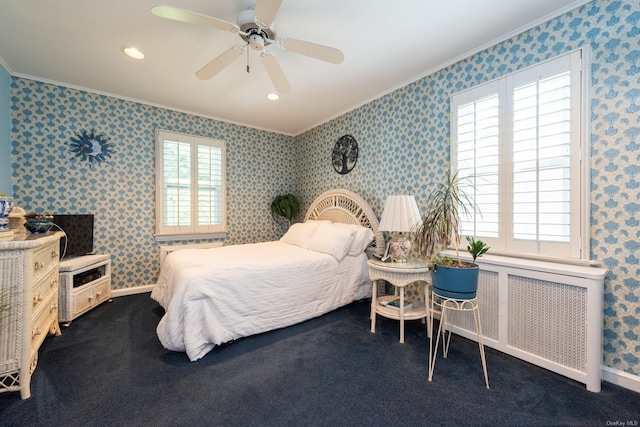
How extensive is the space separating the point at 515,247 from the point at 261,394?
218 centimetres

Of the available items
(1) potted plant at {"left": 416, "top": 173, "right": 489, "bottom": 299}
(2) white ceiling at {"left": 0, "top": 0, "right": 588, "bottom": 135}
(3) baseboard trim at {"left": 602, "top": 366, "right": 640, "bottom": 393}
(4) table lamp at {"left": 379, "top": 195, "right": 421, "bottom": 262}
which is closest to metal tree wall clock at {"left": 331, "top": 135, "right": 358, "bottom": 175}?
(2) white ceiling at {"left": 0, "top": 0, "right": 588, "bottom": 135}

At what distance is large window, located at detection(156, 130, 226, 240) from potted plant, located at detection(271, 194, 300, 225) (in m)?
0.88

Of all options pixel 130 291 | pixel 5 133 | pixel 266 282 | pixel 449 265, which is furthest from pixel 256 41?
pixel 130 291

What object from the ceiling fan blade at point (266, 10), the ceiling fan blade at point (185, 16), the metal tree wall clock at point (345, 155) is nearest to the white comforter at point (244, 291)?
the metal tree wall clock at point (345, 155)

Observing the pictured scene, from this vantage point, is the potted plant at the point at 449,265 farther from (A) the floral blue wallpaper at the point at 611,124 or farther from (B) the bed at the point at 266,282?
(B) the bed at the point at 266,282

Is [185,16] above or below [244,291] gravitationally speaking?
above

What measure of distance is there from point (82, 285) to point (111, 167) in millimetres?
1494

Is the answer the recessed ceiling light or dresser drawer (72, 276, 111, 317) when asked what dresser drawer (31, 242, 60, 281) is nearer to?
dresser drawer (72, 276, 111, 317)

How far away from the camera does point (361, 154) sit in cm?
355

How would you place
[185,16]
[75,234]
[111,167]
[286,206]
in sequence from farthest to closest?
1. [286,206]
2. [111,167]
3. [75,234]
4. [185,16]

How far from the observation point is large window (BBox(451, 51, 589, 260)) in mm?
1815

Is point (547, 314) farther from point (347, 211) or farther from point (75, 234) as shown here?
point (75, 234)

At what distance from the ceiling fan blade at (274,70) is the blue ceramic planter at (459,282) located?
1.92 meters

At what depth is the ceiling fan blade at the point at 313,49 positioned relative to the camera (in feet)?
5.87
